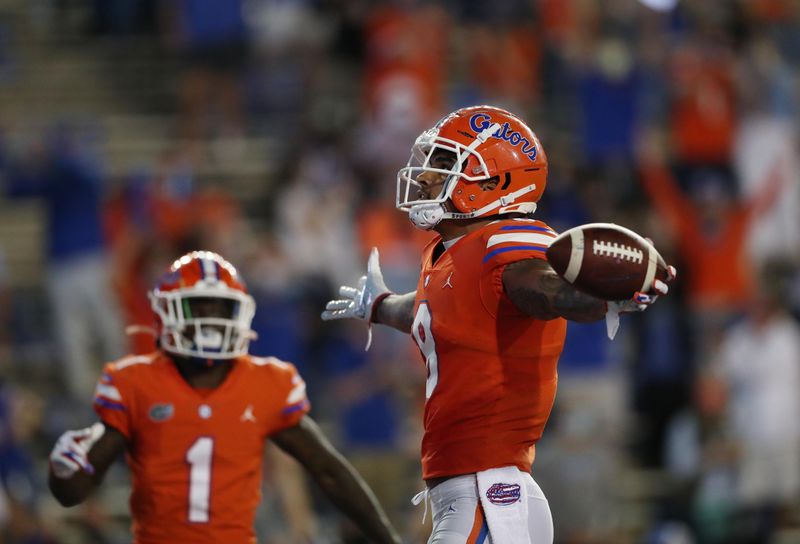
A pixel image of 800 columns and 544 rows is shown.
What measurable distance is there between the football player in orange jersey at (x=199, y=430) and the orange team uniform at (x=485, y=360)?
2.54ft

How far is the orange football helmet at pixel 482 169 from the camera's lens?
4434 millimetres

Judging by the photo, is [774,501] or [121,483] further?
[774,501]

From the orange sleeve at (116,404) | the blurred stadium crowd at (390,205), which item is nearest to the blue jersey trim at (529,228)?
the orange sleeve at (116,404)

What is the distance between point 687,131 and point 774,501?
3330 mm

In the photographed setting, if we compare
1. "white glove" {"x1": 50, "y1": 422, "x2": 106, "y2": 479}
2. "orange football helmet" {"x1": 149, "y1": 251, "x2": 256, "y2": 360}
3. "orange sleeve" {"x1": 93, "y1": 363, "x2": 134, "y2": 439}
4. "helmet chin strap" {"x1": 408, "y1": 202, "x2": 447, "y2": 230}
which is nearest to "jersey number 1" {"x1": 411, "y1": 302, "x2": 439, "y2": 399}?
"helmet chin strap" {"x1": 408, "y1": 202, "x2": 447, "y2": 230}

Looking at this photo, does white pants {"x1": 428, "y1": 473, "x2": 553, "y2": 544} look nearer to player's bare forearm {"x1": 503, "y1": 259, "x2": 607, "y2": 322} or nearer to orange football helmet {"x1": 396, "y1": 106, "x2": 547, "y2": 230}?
player's bare forearm {"x1": 503, "y1": 259, "x2": 607, "y2": 322}

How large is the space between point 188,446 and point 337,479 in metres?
0.53

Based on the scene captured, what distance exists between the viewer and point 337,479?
5102mm

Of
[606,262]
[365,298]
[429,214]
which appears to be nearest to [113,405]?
[365,298]

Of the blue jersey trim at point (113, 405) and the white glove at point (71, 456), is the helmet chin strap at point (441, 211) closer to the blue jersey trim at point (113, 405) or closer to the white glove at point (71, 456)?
the blue jersey trim at point (113, 405)

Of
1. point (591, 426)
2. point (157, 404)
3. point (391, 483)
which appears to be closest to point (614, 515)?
point (591, 426)

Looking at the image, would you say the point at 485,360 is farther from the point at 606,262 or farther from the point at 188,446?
the point at 188,446

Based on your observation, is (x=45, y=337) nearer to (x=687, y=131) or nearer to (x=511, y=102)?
(x=511, y=102)

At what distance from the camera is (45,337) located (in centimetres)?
1043
